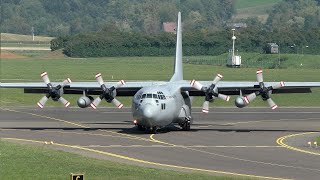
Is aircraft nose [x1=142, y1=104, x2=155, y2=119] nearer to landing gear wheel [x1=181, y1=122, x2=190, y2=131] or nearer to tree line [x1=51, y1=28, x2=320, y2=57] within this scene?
landing gear wheel [x1=181, y1=122, x2=190, y2=131]

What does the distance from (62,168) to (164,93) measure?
16.0 m

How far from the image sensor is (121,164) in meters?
39.2

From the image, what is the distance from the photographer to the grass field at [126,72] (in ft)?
275

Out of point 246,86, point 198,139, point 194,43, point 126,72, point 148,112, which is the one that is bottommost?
point 126,72

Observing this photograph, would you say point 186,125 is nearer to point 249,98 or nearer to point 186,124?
point 186,124

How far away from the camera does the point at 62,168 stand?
37.2 metres

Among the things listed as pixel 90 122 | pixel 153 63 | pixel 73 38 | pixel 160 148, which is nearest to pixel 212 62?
pixel 153 63

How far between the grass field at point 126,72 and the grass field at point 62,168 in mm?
38002

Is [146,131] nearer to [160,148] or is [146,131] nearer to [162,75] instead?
[160,148]

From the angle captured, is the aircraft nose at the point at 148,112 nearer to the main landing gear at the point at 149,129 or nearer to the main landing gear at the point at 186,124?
the main landing gear at the point at 149,129

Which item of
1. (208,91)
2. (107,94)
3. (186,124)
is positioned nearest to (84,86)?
(107,94)

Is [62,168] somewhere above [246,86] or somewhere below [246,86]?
below

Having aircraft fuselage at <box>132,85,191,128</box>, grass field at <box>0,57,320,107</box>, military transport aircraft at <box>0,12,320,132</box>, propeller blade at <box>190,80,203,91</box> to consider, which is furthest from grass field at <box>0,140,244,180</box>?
grass field at <box>0,57,320,107</box>

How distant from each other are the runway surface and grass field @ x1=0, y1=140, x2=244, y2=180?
1.47m
